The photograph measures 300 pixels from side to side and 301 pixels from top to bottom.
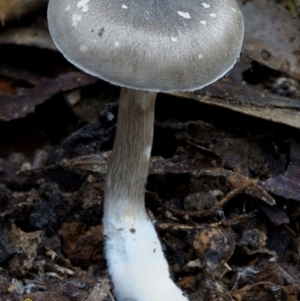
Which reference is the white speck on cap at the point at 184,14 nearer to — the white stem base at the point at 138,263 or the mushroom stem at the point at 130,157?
the mushroom stem at the point at 130,157

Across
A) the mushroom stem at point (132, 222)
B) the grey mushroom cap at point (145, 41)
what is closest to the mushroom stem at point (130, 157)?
the mushroom stem at point (132, 222)

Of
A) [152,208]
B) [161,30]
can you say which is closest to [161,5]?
[161,30]

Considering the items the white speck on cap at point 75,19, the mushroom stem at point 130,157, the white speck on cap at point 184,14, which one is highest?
the white speck on cap at point 184,14

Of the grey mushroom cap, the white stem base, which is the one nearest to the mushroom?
the grey mushroom cap

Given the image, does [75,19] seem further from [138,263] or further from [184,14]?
[138,263]

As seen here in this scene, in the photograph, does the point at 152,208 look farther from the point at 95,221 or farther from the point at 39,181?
the point at 39,181

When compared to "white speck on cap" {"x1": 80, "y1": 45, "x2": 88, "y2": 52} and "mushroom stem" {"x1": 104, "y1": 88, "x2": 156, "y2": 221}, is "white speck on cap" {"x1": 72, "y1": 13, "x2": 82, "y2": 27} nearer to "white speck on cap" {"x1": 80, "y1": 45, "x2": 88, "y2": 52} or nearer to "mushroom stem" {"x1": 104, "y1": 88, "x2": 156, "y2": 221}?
"white speck on cap" {"x1": 80, "y1": 45, "x2": 88, "y2": 52}

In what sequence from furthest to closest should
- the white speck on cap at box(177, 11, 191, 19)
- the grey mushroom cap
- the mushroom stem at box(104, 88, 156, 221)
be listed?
the mushroom stem at box(104, 88, 156, 221) < the white speck on cap at box(177, 11, 191, 19) < the grey mushroom cap
